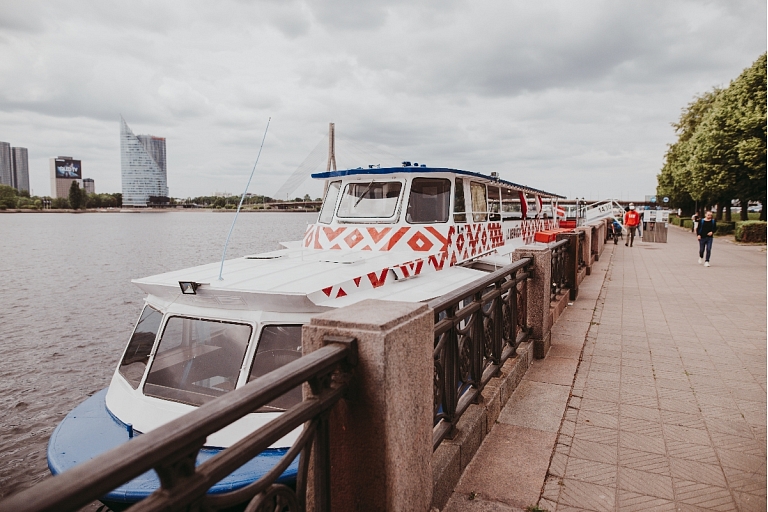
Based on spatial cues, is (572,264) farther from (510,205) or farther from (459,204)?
(510,205)

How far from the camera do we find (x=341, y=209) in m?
9.43

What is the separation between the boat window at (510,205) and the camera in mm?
12898

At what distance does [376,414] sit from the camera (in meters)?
2.49

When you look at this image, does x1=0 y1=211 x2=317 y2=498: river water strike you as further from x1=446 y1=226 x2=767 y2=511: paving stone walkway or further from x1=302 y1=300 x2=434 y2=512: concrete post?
x1=302 y1=300 x2=434 y2=512: concrete post

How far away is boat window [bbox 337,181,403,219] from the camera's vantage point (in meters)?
9.15

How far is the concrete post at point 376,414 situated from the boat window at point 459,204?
22.7ft

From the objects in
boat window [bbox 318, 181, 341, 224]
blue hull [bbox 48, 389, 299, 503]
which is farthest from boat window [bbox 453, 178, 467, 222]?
blue hull [bbox 48, 389, 299, 503]

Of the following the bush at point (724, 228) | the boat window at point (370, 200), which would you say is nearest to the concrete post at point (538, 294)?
the boat window at point (370, 200)

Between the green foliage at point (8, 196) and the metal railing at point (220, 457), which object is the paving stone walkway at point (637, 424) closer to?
Result: the metal railing at point (220, 457)

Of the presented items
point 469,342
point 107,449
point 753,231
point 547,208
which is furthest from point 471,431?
point 753,231

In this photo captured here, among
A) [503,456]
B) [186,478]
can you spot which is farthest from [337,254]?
[186,478]

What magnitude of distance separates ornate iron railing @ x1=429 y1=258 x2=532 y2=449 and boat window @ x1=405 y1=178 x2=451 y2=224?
3.23 meters

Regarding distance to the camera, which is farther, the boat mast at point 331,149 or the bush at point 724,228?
the bush at point 724,228

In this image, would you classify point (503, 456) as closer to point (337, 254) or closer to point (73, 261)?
point (337, 254)
